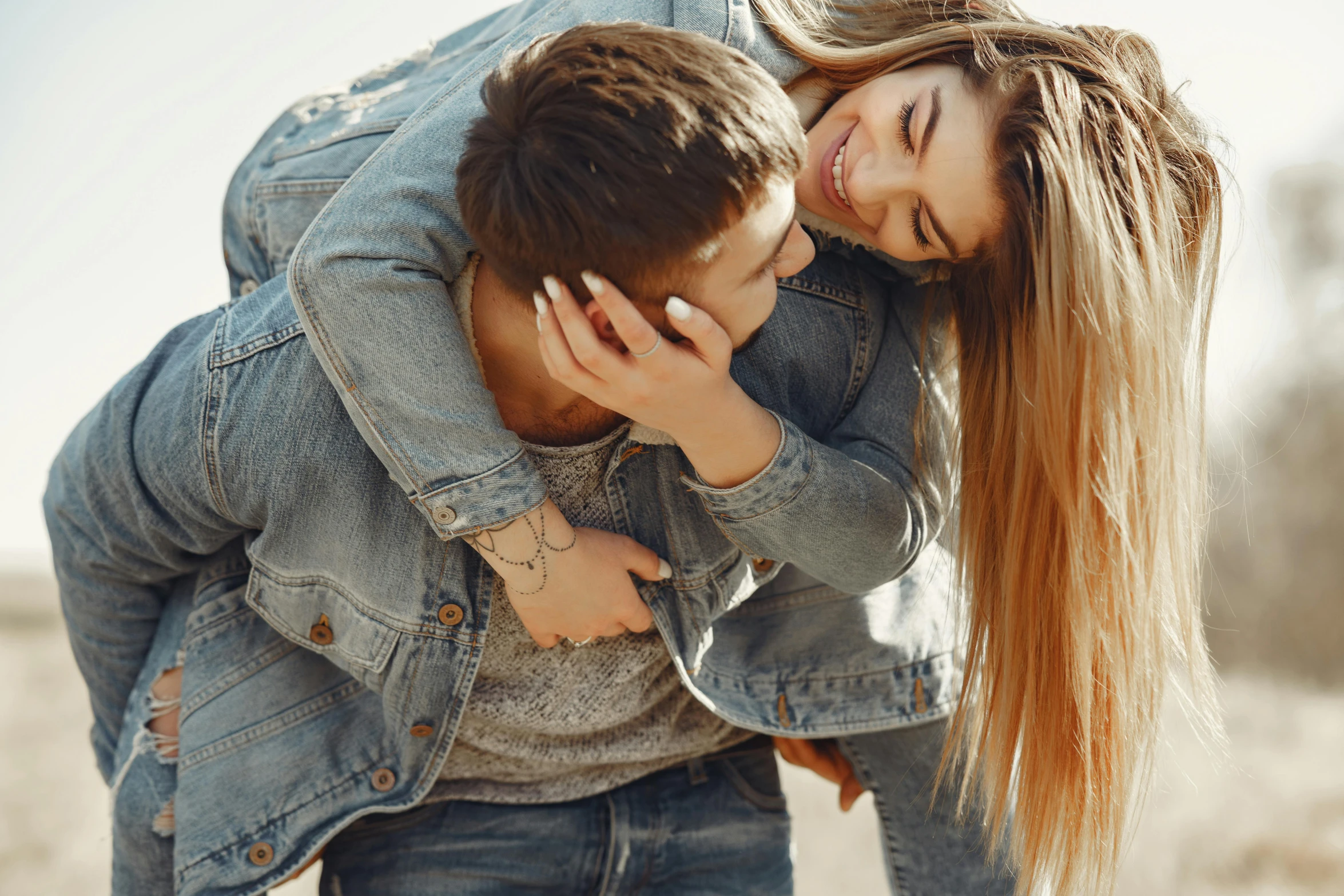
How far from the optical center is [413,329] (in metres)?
1.21

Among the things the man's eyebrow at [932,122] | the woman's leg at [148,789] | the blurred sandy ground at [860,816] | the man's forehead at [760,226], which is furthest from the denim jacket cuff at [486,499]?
the blurred sandy ground at [860,816]

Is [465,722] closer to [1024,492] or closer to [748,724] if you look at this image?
[748,724]

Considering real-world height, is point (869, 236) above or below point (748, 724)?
above

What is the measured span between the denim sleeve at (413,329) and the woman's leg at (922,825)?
873 millimetres

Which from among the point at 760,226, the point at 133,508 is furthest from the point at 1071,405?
the point at 133,508

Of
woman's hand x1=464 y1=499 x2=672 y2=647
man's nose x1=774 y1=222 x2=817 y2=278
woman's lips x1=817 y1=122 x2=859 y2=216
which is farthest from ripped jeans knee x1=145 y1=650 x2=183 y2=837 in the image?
woman's lips x1=817 y1=122 x2=859 y2=216

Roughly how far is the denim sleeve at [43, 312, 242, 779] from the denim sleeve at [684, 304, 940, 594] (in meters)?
0.71

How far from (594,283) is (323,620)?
0.73 m

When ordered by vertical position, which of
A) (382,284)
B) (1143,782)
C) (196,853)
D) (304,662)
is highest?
(382,284)

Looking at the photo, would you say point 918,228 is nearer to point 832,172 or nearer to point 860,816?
point 832,172

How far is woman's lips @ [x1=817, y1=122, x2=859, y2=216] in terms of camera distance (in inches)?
56.8

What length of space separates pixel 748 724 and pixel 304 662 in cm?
75

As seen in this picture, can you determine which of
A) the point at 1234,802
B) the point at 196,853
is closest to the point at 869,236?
the point at 196,853

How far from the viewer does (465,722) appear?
160cm
